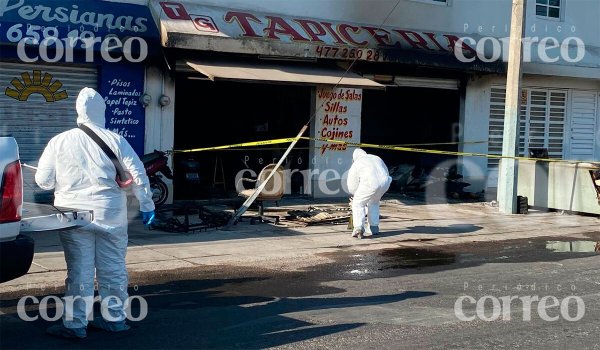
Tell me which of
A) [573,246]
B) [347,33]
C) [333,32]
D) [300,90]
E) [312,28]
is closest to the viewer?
[573,246]

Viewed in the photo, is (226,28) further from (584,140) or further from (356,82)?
(584,140)

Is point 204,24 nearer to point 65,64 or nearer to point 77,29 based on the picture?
point 77,29

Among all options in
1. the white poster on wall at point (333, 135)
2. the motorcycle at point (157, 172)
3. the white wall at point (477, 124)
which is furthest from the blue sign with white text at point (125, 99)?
the white wall at point (477, 124)

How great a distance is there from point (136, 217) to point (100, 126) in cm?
710

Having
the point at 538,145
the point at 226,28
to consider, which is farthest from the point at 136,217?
the point at 538,145

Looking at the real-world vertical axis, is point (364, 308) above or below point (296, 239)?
below

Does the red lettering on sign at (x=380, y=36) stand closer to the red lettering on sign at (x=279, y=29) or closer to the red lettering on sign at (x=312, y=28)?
the red lettering on sign at (x=312, y=28)

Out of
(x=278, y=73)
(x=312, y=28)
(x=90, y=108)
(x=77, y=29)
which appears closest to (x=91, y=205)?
(x=90, y=108)

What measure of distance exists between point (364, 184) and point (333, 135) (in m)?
5.48

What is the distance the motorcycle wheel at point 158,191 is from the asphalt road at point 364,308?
4784mm

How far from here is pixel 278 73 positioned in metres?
15.5

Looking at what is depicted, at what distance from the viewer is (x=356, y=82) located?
626 inches

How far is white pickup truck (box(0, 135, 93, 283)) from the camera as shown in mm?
5910

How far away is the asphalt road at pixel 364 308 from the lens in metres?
6.55
